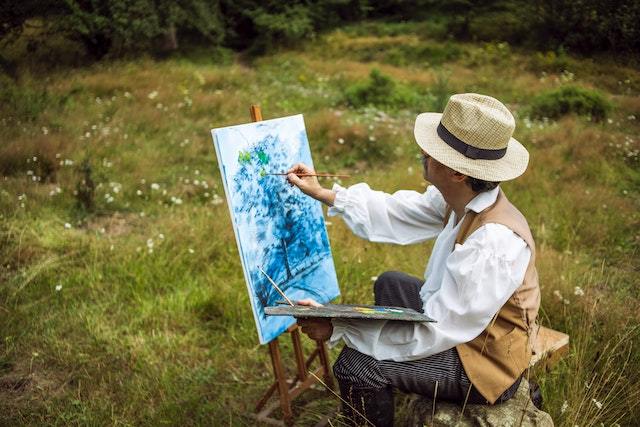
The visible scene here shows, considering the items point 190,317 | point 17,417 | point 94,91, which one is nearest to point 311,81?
point 94,91

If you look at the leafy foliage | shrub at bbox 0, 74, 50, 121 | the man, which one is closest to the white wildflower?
the man

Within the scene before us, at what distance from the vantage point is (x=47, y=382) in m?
3.09

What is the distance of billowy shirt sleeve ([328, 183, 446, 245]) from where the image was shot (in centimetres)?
266

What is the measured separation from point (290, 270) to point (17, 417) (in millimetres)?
1595

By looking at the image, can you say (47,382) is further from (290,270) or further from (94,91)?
(94,91)

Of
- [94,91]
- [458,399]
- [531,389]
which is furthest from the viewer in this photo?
[94,91]

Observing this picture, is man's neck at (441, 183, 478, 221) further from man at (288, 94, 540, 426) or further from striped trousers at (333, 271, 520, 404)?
striped trousers at (333, 271, 520, 404)

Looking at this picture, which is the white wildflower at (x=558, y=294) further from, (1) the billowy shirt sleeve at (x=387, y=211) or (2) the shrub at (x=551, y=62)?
(2) the shrub at (x=551, y=62)

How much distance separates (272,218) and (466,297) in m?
1.05

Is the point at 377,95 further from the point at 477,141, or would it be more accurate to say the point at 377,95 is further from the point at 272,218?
the point at 477,141

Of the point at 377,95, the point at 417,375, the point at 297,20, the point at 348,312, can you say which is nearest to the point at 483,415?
the point at 417,375

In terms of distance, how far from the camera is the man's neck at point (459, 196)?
2213mm

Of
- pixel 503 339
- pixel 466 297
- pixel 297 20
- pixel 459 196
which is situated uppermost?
pixel 459 196

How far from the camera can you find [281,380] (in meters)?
2.68
